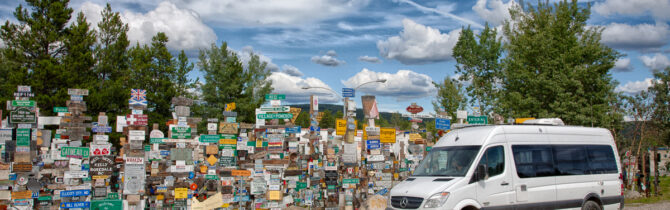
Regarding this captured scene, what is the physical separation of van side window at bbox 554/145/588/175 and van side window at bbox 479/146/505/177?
5.80ft

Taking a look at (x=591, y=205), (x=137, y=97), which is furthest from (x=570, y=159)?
(x=137, y=97)

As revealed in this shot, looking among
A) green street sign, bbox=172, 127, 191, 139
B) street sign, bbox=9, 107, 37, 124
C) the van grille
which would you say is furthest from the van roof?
street sign, bbox=9, 107, 37, 124

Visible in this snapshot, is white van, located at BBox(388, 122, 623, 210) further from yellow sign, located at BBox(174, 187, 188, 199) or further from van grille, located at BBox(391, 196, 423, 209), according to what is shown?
yellow sign, located at BBox(174, 187, 188, 199)

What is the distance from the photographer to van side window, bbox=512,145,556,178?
34.4 feet

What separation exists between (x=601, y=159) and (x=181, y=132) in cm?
1126

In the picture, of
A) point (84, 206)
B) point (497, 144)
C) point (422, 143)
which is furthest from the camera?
point (422, 143)

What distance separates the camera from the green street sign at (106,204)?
524 inches

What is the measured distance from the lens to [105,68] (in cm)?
3678

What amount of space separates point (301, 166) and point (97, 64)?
2683 centimetres

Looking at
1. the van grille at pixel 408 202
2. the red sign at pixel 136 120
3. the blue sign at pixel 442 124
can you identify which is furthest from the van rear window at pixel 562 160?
the red sign at pixel 136 120


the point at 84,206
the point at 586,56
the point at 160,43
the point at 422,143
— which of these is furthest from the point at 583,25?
the point at 160,43

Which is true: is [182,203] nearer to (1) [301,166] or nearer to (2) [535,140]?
(1) [301,166]

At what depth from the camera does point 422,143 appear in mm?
19891

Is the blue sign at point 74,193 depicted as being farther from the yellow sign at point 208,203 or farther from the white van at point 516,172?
the white van at point 516,172
